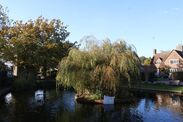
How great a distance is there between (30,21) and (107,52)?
29.9 meters

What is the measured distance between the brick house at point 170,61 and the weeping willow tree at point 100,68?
145 ft

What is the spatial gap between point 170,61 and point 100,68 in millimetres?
49408

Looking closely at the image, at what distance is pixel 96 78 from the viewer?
34.1 meters

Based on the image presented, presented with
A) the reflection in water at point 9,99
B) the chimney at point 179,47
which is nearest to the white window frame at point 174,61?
the chimney at point 179,47

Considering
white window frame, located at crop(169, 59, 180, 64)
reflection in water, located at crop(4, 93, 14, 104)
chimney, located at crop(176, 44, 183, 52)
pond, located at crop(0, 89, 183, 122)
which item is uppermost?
chimney, located at crop(176, 44, 183, 52)

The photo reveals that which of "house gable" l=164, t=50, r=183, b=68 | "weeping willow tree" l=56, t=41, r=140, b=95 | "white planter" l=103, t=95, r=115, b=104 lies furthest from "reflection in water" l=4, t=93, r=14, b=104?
"house gable" l=164, t=50, r=183, b=68

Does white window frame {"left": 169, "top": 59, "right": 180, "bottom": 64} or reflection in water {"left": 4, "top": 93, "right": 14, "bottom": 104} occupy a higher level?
white window frame {"left": 169, "top": 59, "right": 180, "bottom": 64}

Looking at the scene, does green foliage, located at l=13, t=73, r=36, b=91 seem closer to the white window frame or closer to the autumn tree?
the autumn tree

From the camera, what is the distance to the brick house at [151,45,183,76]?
77938mm

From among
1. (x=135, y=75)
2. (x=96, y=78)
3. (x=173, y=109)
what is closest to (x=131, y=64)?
(x=135, y=75)

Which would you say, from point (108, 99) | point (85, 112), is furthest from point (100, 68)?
point (85, 112)

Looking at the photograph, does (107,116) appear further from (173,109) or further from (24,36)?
(24,36)

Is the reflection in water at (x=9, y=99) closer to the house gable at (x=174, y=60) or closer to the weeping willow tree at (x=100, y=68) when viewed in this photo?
the weeping willow tree at (x=100, y=68)

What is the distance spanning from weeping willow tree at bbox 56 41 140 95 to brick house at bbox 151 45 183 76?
44258 millimetres
